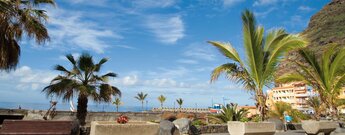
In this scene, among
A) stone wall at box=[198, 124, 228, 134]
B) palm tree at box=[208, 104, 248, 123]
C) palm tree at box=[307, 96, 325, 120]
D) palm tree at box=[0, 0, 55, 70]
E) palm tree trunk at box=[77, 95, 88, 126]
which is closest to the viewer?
palm tree at box=[0, 0, 55, 70]

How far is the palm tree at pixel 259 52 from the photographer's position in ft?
28.5

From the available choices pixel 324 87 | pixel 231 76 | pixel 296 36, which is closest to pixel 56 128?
pixel 231 76

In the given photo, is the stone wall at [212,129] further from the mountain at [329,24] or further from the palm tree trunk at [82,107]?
the mountain at [329,24]

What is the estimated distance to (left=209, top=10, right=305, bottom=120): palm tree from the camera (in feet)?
28.5

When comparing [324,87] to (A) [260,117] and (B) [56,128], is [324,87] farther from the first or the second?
(B) [56,128]

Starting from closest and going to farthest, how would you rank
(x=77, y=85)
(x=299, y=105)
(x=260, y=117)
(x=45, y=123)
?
(x=45, y=123), (x=260, y=117), (x=77, y=85), (x=299, y=105)

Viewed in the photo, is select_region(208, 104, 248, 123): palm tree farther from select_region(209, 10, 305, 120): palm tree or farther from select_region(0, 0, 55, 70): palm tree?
select_region(0, 0, 55, 70): palm tree

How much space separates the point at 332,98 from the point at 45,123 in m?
10.3

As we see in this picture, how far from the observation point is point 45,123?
590 centimetres

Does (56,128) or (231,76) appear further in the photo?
(231,76)

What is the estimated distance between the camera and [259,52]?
8.69 m

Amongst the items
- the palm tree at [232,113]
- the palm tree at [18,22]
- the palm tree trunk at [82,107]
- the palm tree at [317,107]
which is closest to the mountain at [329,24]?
the palm tree at [317,107]

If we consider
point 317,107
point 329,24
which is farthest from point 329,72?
point 329,24

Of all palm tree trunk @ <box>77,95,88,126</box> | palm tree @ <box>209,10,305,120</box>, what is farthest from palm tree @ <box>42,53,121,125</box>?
palm tree @ <box>209,10,305,120</box>
